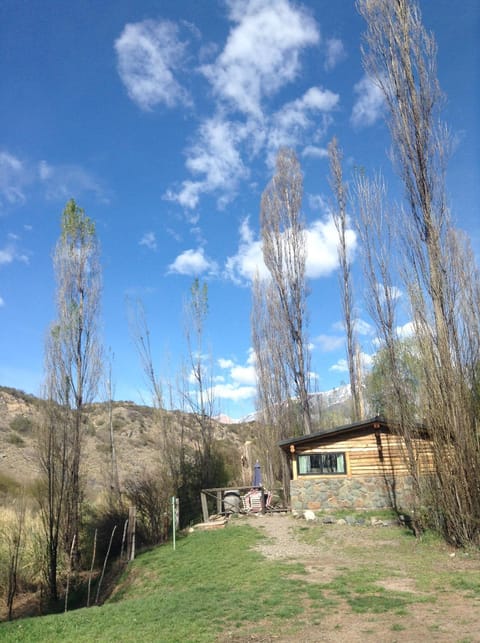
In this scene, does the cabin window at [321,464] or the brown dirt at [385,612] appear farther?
the cabin window at [321,464]

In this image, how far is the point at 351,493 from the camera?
601 inches

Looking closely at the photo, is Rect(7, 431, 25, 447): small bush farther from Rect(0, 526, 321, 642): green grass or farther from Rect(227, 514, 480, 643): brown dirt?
Rect(227, 514, 480, 643): brown dirt

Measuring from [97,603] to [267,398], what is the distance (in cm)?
1302

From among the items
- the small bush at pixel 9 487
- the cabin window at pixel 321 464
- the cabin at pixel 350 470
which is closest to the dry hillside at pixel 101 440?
the small bush at pixel 9 487

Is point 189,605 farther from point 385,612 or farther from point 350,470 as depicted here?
point 350,470

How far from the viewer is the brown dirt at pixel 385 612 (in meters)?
5.00

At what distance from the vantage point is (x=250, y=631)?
554 centimetres

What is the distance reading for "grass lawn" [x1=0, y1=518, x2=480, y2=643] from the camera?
5750 mm

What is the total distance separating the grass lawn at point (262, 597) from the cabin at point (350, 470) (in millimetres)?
4023

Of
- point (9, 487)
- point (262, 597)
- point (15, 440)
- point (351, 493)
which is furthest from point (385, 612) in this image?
point (15, 440)

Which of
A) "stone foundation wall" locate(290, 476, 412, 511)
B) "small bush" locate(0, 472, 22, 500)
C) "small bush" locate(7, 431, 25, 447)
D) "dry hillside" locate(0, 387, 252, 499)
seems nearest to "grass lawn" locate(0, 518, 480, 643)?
"stone foundation wall" locate(290, 476, 412, 511)

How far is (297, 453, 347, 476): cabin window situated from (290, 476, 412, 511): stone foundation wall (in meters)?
0.23

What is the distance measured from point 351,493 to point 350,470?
734 millimetres

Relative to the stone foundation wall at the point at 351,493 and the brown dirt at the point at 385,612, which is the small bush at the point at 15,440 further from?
the brown dirt at the point at 385,612
